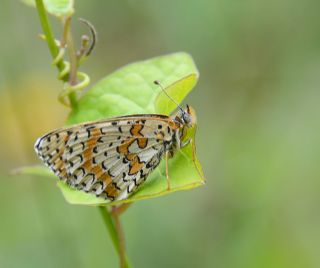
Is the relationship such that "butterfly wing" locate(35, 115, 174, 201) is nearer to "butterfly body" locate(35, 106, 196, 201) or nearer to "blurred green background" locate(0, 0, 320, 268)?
"butterfly body" locate(35, 106, 196, 201)

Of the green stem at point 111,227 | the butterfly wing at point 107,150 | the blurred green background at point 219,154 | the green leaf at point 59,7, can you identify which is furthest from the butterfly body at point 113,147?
the blurred green background at point 219,154

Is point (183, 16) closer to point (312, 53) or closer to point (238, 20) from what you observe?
point (238, 20)

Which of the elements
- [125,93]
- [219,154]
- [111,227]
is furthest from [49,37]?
[219,154]

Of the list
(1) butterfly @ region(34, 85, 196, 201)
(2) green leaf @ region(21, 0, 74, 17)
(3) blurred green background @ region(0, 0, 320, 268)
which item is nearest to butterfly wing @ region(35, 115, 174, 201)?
(1) butterfly @ region(34, 85, 196, 201)

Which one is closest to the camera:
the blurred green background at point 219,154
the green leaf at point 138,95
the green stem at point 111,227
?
the green leaf at point 138,95

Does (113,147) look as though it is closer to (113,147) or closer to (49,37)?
(113,147)

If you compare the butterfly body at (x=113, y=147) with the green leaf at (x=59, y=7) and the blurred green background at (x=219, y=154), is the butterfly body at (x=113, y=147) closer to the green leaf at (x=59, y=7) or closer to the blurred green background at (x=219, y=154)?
the green leaf at (x=59, y=7)
